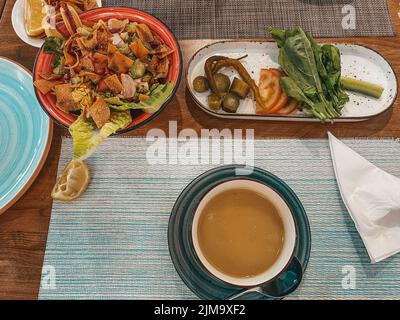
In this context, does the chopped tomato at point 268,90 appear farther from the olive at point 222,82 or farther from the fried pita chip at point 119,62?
the fried pita chip at point 119,62

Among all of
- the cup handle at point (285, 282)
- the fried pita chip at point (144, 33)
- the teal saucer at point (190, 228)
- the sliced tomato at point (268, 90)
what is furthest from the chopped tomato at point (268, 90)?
the cup handle at point (285, 282)

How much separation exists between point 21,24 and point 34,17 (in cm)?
7

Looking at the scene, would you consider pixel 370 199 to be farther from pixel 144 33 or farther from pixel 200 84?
pixel 144 33

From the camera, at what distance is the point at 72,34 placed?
120 centimetres

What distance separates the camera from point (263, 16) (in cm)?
140

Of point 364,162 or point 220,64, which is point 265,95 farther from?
point 364,162

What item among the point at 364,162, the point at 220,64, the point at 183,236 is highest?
the point at 220,64

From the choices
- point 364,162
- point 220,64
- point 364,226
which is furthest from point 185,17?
point 364,226

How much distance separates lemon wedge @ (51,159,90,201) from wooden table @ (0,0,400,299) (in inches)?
2.7

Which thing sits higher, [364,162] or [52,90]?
[52,90]

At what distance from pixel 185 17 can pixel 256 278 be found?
97 centimetres


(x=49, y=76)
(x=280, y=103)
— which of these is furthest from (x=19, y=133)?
(x=280, y=103)
